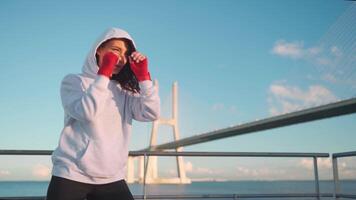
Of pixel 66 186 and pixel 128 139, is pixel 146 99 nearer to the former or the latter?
pixel 128 139

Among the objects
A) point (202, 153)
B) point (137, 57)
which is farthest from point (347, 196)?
point (137, 57)

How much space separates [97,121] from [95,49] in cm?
29

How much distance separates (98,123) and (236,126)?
17.5m

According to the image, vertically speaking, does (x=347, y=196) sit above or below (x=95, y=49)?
below

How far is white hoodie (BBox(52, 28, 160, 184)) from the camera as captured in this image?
1.33 metres

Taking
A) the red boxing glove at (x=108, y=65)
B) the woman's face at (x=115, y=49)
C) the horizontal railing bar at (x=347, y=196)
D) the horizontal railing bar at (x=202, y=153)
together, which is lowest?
the horizontal railing bar at (x=347, y=196)

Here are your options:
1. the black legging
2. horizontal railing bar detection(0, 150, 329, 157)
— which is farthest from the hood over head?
horizontal railing bar detection(0, 150, 329, 157)

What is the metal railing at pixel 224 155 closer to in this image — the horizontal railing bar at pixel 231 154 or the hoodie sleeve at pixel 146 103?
the horizontal railing bar at pixel 231 154

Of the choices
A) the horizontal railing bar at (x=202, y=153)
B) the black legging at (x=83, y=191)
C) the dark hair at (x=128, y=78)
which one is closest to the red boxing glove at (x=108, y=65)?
the dark hair at (x=128, y=78)

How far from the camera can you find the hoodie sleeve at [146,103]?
1.48 m

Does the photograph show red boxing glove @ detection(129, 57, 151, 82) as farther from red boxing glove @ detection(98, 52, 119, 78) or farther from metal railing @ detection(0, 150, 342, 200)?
metal railing @ detection(0, 150, 342, 200)

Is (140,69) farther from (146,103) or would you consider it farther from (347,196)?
(347,196)

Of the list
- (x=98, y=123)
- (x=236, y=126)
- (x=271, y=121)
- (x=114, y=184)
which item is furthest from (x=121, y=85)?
(x=236, y=126)

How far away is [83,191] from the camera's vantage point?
1.36 metres
